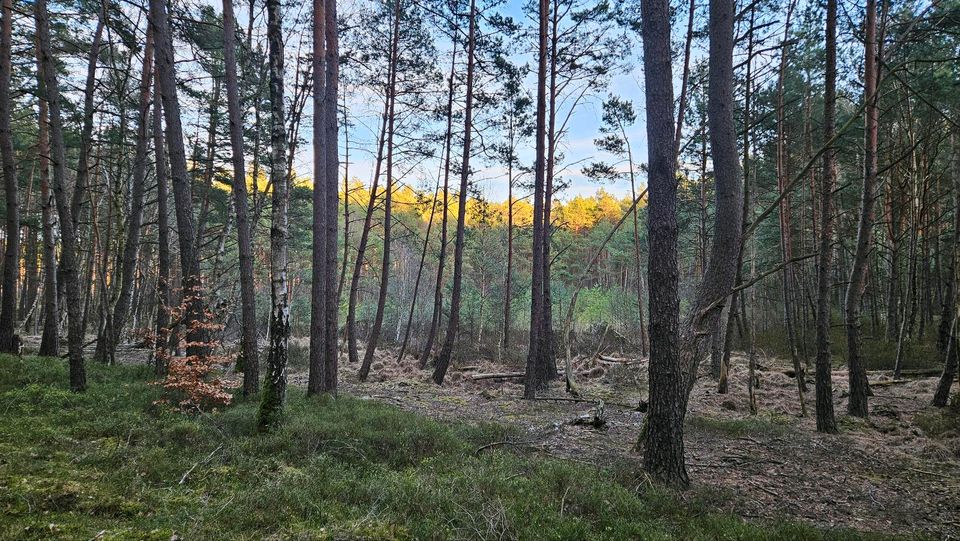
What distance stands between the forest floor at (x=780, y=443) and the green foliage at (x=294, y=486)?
3.23 ft

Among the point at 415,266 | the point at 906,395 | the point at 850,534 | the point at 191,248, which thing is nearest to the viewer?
the point at 850,534

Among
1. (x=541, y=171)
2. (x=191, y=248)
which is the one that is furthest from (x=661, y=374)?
(x=191, y=248)

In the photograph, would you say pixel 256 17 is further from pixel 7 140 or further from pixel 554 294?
pixel 554 294

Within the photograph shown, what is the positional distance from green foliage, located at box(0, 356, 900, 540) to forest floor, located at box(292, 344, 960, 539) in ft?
3.23

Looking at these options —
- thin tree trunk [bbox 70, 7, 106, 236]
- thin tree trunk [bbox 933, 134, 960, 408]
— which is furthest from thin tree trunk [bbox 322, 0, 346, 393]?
thin tree trunk [bbox 933, 134, 960, 408]

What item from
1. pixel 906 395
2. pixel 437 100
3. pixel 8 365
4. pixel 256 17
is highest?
pixel 256 17

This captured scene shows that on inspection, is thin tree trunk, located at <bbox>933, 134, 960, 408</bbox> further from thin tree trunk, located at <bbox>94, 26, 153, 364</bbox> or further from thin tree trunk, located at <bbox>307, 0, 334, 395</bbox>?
thin tree trunk, located at <bbox>94, 26, 153, 364</bbox>

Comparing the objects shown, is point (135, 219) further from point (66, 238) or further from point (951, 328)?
point (951, 328)

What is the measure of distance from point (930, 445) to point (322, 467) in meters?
9.02

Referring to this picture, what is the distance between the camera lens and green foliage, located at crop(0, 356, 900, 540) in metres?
3.49

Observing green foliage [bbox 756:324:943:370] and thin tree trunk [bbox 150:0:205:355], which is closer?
thin tree trunk [bbox 150:0:205:355]

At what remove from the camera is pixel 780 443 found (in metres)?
7.22

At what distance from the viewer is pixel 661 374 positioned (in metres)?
5.21

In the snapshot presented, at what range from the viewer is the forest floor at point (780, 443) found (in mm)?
4762
